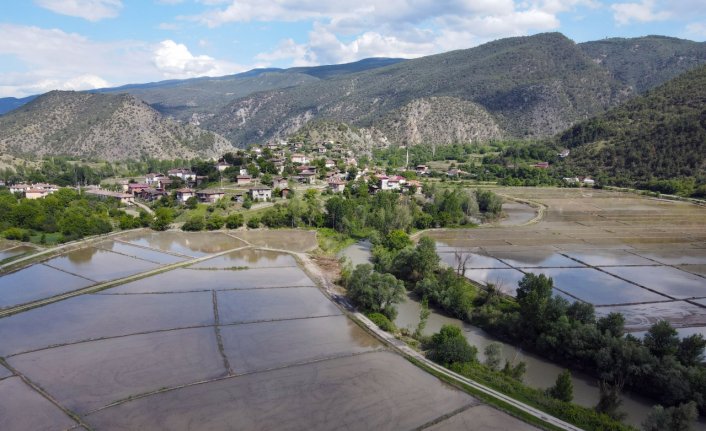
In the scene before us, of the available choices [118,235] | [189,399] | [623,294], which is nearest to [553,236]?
[623,294]

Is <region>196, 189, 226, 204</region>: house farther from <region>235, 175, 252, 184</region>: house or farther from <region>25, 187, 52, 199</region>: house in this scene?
<region>25, 187, 52, 199</region>: house

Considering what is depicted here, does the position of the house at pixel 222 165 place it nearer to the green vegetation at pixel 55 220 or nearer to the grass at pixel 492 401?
the green vegetation at pixel 55 220

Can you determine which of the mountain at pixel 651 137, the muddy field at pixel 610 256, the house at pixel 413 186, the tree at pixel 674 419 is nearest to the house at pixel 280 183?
the house at pixel 413 186

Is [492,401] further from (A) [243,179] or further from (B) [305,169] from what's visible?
(B) [305,169]

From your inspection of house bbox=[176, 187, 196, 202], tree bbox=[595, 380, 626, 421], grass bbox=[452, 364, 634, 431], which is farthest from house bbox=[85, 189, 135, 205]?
tree bbox=[595, 380, 626, 421]

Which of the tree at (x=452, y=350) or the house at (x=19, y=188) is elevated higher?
the house at (x=19, y=188)

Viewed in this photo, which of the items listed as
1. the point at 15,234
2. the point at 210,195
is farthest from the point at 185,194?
the point at 15,234
